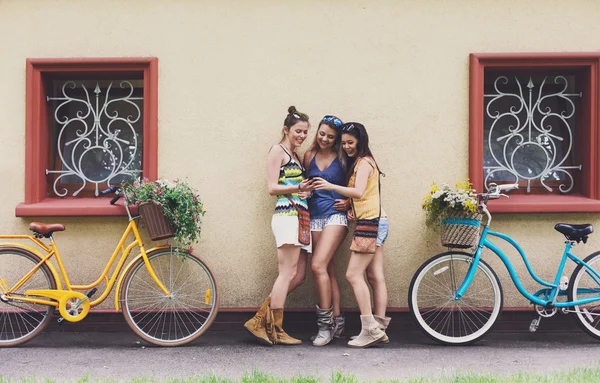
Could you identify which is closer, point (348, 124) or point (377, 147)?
point (348, 124)

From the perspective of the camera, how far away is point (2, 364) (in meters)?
5.29

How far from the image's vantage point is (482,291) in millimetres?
Answer: 6355

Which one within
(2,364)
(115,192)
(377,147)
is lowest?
(2,364)

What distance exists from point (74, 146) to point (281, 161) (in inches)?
88.8

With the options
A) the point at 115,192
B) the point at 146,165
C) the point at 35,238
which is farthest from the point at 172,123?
the point at 35,238

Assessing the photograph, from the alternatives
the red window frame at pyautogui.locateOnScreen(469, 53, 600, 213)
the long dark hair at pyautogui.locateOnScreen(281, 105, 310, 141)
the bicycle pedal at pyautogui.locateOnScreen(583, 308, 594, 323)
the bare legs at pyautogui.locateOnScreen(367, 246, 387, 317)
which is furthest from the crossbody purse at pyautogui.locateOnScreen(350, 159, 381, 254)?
the bicycle pedal at pyautogui.locateOnScreen(583, 308, 594, 323)

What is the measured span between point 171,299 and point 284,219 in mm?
1336

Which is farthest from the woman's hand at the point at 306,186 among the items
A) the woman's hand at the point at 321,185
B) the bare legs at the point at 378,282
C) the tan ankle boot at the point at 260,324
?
the tan ankle boot at the point at 260,324

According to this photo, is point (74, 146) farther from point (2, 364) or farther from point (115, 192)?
point (2, 364)

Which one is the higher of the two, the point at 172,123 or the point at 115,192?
the point at 172,123

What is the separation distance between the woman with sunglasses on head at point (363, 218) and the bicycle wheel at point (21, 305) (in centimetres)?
271

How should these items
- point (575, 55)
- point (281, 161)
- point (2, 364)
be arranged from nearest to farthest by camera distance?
point (2, 364), point (281, 161), point (575, 55)

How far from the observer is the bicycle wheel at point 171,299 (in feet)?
20.4

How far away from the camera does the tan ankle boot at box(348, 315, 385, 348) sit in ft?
19.1
